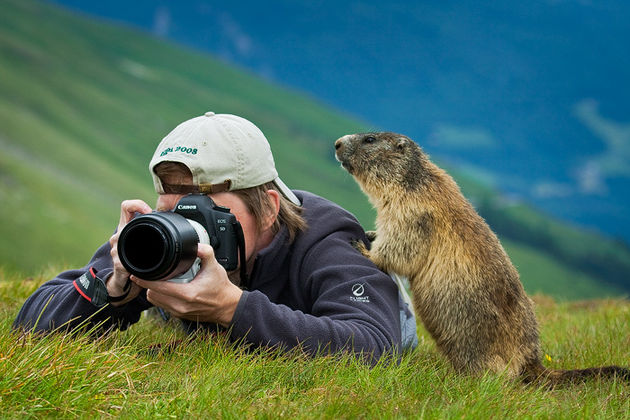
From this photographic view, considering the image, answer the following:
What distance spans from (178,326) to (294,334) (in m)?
1.16

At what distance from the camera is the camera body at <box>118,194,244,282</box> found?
8.86 feet

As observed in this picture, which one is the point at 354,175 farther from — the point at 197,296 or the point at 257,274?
the point at 197,296

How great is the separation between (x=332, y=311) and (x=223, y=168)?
922 mm

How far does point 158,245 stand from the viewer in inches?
109

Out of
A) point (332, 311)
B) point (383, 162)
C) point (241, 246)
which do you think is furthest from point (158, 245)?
point (383, 162)

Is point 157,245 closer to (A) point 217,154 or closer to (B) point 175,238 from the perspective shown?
(B) point 175,238

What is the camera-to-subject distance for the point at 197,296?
2.84 metres

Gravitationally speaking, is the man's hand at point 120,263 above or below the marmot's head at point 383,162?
below

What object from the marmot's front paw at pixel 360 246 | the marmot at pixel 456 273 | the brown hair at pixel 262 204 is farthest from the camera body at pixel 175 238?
the marmot at pixel 456 273

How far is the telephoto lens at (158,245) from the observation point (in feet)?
8.82

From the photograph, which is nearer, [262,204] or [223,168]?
[223,168]

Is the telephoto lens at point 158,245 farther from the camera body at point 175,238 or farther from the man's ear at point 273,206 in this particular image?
the man's ear at point 273,206

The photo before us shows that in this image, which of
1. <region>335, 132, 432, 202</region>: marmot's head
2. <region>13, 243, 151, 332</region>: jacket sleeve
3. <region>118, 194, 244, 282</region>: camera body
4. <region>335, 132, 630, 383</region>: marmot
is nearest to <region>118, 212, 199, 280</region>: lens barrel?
<region>118, 194, 244, 282</region>: camera body

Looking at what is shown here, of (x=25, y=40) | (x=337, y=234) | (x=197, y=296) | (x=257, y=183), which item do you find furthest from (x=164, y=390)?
(x=25, y=40)
